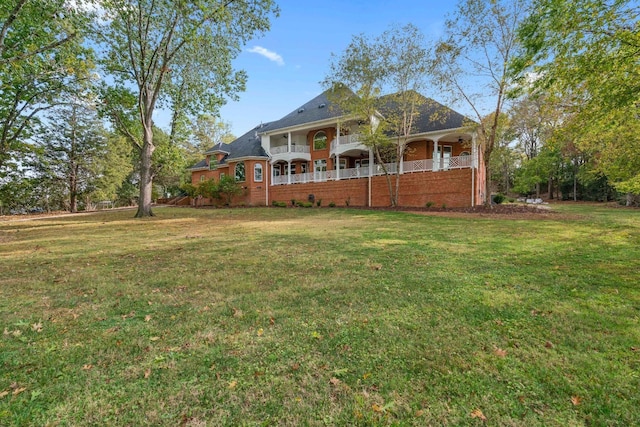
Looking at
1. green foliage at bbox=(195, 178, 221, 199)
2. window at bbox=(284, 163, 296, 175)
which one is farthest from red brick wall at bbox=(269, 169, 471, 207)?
green foliage at bbox=(195, 178, 221, 199)

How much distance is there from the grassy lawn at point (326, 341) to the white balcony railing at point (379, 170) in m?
13.2

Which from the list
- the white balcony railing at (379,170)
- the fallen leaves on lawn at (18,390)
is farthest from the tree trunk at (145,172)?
the fallen leaves on lawn at (18,390)

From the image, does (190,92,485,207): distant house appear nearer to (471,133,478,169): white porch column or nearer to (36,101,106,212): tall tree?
(471,133,478,169): white porch column

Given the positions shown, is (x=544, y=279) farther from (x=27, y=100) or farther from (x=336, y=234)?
(x=27, y=100)

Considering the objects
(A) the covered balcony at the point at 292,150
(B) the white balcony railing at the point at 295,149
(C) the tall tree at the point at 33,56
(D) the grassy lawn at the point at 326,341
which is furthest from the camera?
(B) the white balcony railing at the point at 295,149

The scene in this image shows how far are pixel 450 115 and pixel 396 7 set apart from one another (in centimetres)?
825

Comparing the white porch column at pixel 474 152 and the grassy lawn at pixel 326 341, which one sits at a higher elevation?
the white porch column at pixel 474 152

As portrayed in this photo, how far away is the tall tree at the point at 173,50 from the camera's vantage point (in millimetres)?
13297

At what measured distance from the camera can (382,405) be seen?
2.03 m

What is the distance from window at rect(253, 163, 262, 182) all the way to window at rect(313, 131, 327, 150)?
4.91 metres

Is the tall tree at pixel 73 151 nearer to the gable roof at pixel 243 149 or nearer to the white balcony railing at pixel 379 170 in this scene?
the gable roof at pixel 243 149

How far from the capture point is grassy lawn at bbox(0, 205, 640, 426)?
6.59ft

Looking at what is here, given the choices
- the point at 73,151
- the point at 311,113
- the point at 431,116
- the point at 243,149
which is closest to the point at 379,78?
the point at 431,116

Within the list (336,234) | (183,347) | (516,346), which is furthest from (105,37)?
(516,346)
